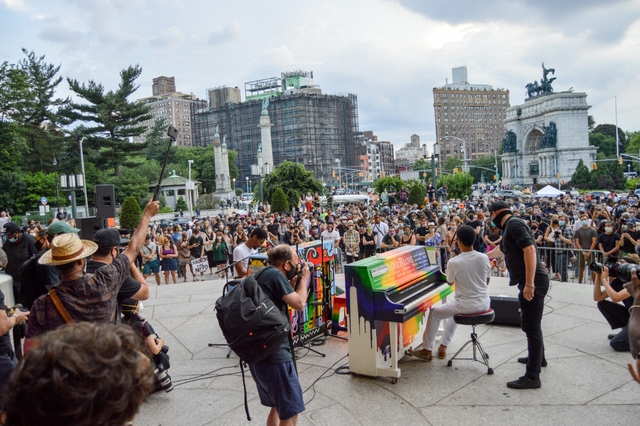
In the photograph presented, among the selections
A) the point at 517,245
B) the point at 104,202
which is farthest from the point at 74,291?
the point at 104,202

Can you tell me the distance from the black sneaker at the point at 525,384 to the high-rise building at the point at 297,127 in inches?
3901

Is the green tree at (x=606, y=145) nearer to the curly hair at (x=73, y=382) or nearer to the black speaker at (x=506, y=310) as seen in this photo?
the black speaker at (x=506, y=310)

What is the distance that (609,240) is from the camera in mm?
11234

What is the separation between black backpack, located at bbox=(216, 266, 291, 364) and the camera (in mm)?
3709

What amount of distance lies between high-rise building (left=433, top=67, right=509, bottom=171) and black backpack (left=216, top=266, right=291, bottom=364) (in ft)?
551

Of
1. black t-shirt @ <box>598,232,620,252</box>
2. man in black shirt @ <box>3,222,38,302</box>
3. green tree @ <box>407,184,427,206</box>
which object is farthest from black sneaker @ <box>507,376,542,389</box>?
green tree @ <box>407,184,427,206</box>

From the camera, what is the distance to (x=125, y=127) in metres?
54.0

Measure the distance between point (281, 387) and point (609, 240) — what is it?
400 inches

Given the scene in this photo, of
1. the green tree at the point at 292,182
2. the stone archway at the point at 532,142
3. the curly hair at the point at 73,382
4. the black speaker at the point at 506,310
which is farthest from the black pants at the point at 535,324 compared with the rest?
the stone archway at the point at 532,142

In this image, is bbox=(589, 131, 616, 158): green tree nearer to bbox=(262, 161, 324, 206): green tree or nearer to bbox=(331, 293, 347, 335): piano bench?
bbox=(262, 161, 324, 206): green tree

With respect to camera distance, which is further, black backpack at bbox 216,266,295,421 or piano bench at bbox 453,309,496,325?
piano bench at bbox 453,309,496,325

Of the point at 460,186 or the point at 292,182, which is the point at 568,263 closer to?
the point at 460,186

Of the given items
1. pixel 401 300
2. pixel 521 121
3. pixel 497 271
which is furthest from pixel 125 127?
pixel 521 121

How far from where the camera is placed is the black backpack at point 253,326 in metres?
3.71
